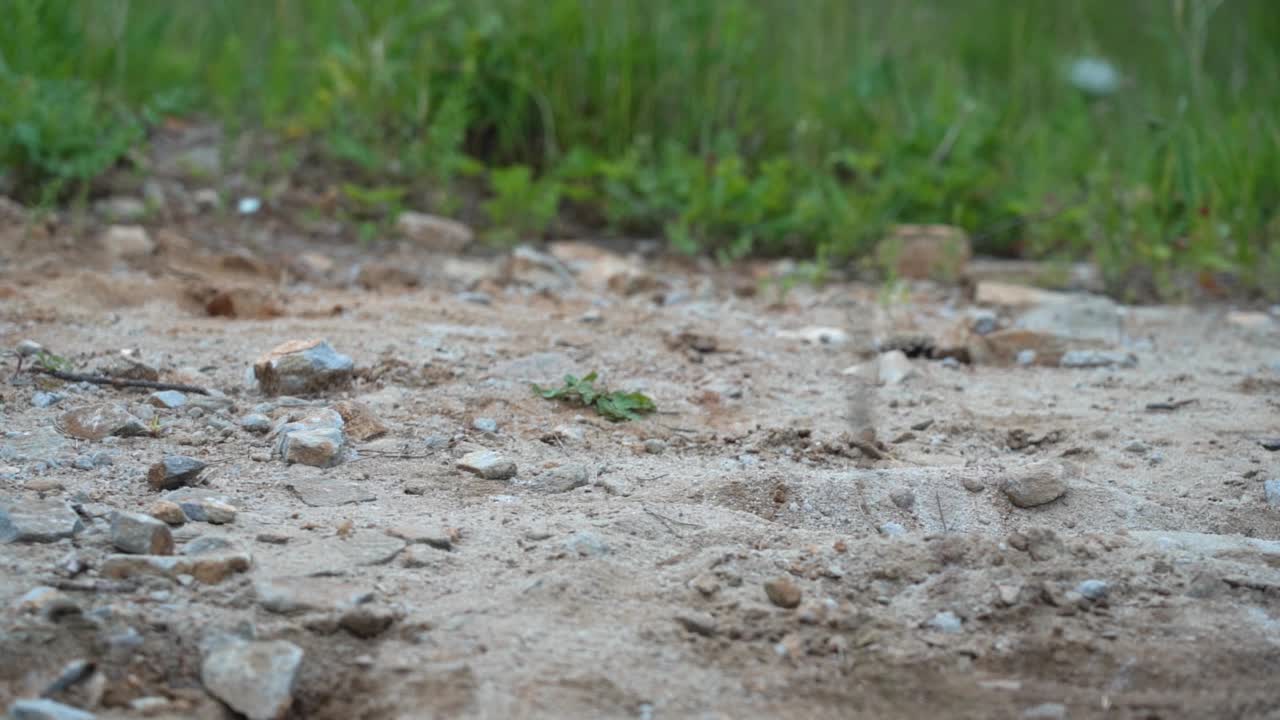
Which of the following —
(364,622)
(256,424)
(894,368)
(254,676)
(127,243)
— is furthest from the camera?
(127,243)

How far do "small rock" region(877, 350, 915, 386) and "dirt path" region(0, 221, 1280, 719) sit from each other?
3 centimetres

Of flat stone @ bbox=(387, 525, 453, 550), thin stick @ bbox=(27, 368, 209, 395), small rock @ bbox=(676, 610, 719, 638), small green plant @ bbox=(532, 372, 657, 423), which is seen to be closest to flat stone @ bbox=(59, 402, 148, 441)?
thin stick @ bbox=(27, 368, 209, 395)

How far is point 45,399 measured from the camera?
261 cm

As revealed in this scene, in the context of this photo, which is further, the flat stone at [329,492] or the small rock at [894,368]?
the small rock at [894,368]

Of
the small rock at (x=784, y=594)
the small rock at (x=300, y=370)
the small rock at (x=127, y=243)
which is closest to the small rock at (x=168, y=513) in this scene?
the small rock at (x=300, y=370)

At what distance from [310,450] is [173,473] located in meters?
0.25

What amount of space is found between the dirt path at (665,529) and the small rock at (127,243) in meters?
0.44

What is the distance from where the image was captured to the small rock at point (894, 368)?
325 centimetres

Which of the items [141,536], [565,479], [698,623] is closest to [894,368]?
[565,479]

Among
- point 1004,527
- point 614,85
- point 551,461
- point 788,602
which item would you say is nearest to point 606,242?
point 614,85

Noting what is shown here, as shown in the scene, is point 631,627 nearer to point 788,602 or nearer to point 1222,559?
point 788,602

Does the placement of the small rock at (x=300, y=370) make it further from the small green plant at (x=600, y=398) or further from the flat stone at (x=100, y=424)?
the small green plant at (x=600, y=398)

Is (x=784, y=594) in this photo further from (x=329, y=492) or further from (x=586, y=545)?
(x=329, y=492)

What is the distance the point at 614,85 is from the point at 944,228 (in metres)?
1.33
